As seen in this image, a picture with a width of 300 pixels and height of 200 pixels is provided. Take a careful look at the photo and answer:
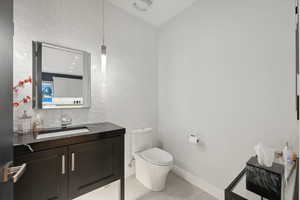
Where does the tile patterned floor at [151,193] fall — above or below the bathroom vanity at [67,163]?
below

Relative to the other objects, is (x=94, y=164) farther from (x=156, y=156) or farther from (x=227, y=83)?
(x=227, y=83)

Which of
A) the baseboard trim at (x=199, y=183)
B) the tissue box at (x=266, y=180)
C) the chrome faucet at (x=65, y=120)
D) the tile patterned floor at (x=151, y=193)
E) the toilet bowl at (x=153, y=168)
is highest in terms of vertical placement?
the chrome faucet at (x=65, y=120)

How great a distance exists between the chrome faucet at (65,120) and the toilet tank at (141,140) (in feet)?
2.94

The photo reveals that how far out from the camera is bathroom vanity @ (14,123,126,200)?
101 cm

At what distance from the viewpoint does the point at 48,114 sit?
1.46m

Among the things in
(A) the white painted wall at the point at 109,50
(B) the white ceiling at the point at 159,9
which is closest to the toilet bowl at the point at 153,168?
(A) the white painted wall at the point at 109,50

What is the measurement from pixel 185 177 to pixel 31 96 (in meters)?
2.33

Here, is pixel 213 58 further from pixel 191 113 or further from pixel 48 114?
pixel 48 114

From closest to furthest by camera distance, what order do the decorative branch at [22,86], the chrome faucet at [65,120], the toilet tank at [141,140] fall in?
the decorative branch at [22,86], the chrome faucet at [65,120], the toilet tank at [141,140]

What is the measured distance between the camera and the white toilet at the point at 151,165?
165 cm

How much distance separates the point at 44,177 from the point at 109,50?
1631 mm

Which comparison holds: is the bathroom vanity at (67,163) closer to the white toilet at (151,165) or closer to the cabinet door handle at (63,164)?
the cabinet door handle at (63,164)

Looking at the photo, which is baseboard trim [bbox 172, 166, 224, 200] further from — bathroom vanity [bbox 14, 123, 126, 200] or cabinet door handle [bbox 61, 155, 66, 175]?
cabinet door handle [bbox 61, 155, 66, 175]

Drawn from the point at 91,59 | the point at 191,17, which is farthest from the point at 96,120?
the point at 191,17
